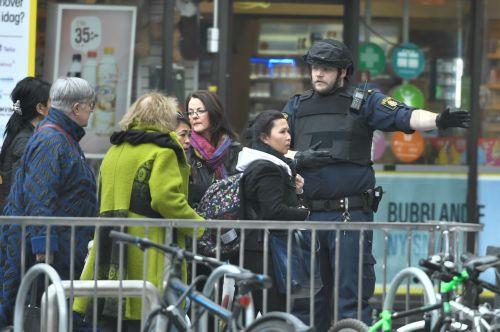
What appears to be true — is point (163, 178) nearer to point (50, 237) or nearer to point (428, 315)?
point (50, 237)

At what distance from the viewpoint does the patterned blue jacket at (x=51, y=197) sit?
693cm

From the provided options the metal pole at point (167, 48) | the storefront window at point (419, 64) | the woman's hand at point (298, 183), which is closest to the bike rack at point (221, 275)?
the woman's hand at point (298, 183)

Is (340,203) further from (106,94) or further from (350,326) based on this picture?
(106,94)

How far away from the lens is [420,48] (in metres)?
11.7

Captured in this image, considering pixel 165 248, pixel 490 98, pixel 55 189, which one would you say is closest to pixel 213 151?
pixel 55 189

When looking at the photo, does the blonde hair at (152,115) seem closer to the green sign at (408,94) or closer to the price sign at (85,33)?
the price sign at (85,33)

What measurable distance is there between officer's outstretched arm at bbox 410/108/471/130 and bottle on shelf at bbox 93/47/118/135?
381cm

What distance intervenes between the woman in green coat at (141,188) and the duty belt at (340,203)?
968 millimetres

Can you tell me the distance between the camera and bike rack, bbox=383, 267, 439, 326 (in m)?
5.89

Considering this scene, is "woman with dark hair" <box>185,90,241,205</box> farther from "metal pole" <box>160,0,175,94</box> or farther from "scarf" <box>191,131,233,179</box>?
"metal pole" <box>160,0,175,94</box>

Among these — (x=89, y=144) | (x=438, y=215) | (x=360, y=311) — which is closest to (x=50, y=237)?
(x=360, y=311)

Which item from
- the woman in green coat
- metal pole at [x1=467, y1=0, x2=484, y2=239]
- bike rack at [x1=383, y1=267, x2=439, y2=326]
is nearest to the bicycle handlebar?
bike rack at [x1=383, y1=267, x2=439, y2=326]

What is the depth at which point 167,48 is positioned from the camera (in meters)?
10.7

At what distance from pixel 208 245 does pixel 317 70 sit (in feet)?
4.22
